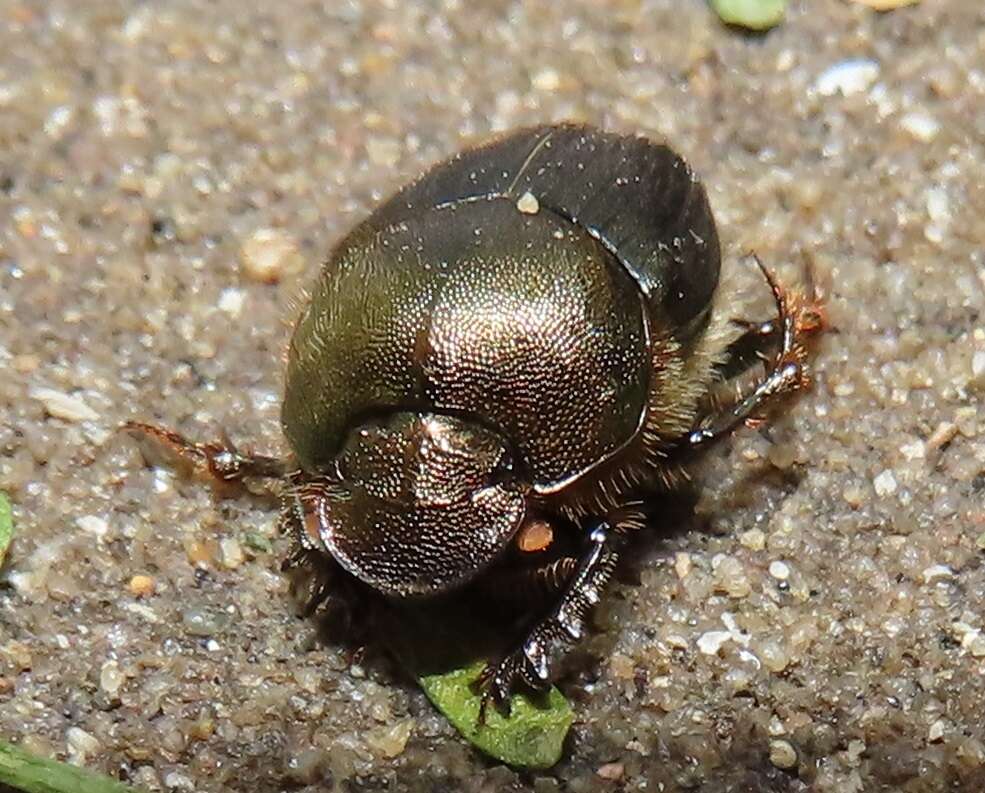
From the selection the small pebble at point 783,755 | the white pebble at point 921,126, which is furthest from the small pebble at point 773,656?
the white pebble at point 921,126

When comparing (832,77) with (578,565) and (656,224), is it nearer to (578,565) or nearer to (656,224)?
(656,224)

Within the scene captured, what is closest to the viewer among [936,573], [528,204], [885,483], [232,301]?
[528,204]

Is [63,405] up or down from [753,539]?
down

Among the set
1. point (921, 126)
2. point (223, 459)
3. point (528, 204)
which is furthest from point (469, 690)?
point (921, 126)

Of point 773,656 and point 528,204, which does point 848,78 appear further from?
point 773,656

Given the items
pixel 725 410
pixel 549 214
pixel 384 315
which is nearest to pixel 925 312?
pixel 725 410

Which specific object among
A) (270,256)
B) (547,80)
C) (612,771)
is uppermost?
(547,80)

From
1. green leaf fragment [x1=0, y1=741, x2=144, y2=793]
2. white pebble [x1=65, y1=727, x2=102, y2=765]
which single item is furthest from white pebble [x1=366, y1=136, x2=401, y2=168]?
green leaf fragment [x1=0, y1=741, x2=144, y2=793]
